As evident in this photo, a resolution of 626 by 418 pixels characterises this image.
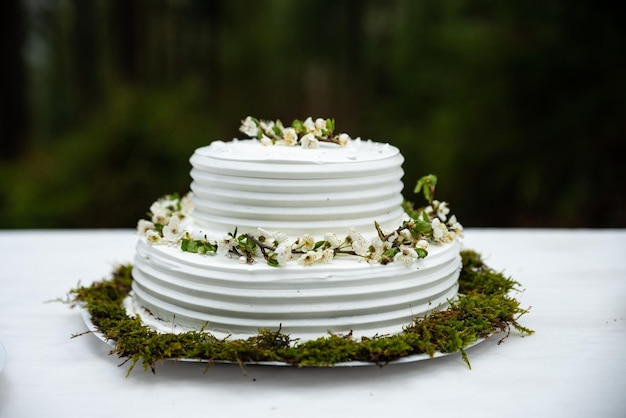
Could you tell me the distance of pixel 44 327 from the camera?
2.52 m

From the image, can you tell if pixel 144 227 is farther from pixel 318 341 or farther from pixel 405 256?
pixel 405 256

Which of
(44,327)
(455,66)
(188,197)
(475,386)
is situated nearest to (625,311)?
(475,386)

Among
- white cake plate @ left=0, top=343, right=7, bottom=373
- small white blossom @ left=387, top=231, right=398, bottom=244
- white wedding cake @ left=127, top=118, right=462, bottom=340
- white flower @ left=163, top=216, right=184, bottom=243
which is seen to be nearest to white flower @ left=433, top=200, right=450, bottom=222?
white wedding cake @ left=127, top=118, right=462, bottom=340

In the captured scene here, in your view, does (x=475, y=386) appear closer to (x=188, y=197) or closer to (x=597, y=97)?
(x=188, y=197)

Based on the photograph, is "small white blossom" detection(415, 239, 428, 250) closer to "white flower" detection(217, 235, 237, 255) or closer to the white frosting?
the white frosting

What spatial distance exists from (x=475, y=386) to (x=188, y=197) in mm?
1435

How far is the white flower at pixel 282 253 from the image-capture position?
6.74 ft

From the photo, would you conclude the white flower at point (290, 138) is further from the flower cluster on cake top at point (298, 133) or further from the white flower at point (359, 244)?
the white flower at point (359, 244)

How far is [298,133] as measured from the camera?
8.44ft

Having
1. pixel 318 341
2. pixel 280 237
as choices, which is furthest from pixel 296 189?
pixel 318 341

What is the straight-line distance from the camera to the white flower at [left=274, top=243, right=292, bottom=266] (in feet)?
6.74

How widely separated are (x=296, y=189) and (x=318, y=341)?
20.7 inches

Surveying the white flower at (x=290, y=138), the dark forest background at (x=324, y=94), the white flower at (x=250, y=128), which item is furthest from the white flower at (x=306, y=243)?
the dark forest background at (x=324, y=94)

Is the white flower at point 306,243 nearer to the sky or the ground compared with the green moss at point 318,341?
nearer to the sky
